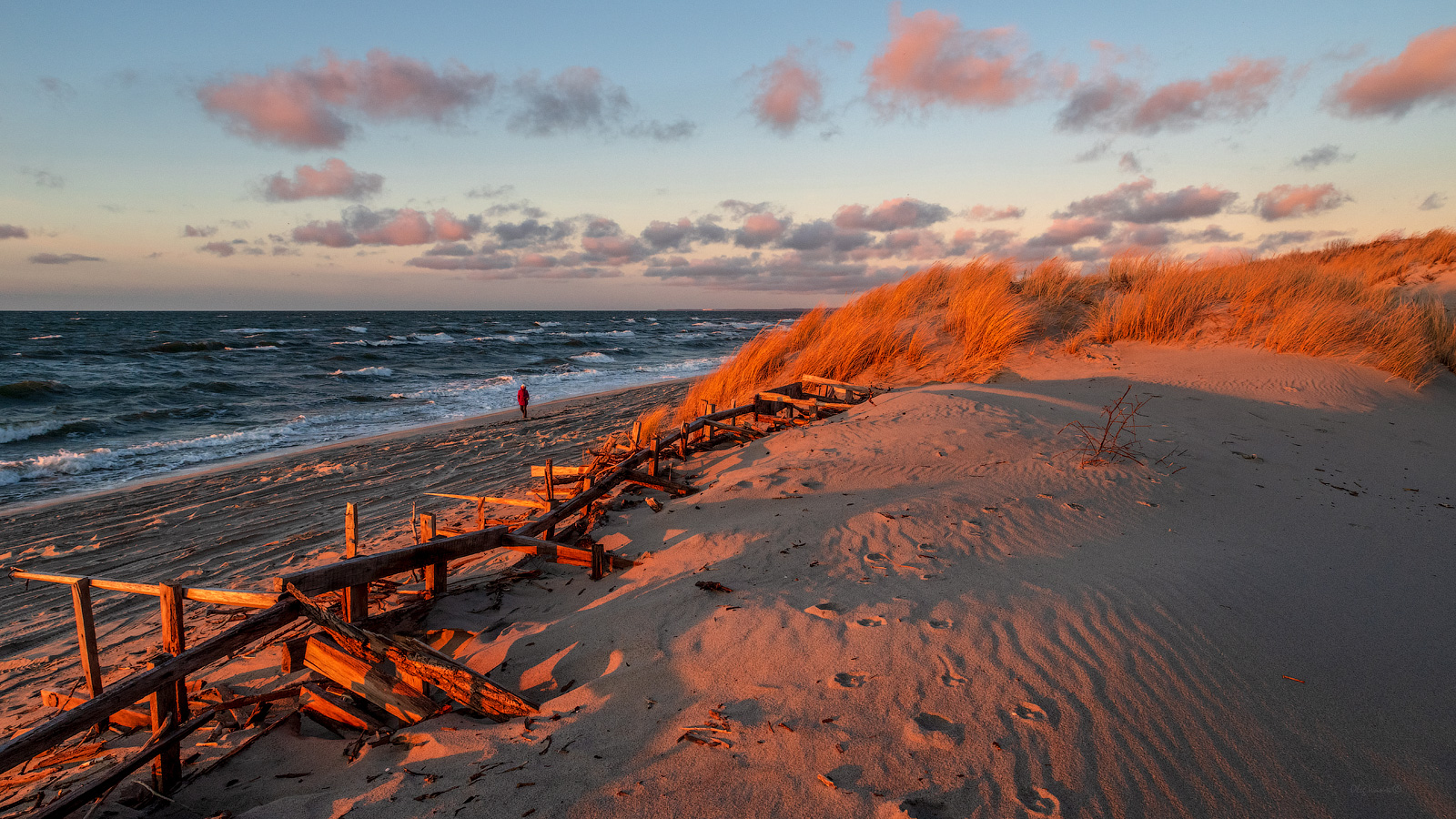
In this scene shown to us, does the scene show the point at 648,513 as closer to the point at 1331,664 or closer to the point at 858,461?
the point at 858,461

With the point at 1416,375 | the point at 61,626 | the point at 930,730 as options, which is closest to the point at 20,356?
the point at 61,626

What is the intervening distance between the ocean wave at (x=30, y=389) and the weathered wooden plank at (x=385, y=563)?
71.6 ft

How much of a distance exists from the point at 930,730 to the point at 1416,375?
Result: 11815mm

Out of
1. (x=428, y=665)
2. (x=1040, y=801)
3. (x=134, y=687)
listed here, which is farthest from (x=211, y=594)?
(x=1040, y=801)

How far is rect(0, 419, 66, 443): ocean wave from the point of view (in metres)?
12.8

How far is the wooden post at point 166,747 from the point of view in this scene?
105 inches

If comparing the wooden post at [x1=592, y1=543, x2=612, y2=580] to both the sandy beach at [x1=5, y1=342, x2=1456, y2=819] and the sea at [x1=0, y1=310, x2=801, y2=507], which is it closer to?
the sandy beach at [x1=5, y1=342, x2=1456, y2=819]

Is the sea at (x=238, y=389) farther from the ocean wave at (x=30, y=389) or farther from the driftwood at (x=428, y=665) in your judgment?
the driftwood at (x=428, y=665)

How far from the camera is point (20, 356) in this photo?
26.1 meters

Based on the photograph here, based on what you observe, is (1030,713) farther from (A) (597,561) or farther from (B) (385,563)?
(B) (385,563)

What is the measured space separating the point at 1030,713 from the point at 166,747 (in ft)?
11.9

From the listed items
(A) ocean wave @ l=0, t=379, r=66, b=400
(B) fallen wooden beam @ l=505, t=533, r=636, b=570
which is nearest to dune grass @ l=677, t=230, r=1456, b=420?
(B) fallen wooden beam @ l=505, t=533, r=636, b=570

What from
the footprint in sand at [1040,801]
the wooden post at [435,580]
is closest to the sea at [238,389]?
the wooden post at [435,580]

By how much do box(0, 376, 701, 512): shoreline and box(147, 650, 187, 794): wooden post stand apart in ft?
28.1
